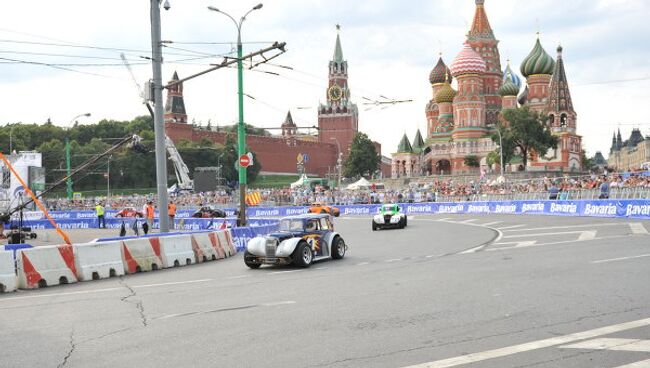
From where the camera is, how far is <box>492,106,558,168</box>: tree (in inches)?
3238

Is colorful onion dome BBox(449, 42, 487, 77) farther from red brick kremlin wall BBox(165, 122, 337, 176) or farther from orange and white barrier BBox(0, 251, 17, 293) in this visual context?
orange and white barrier BBox(0, 251, 17, 293)

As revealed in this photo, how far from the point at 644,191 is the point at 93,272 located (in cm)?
2645

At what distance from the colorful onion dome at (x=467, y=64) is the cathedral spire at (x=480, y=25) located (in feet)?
31.3

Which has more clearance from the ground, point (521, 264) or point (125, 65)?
point (125, 65)

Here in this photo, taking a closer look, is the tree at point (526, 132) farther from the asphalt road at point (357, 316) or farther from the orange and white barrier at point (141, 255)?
the orange and white barrier at point (141, 255)

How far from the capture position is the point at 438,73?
120 metres

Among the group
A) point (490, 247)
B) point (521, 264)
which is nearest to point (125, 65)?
point (490, 247)

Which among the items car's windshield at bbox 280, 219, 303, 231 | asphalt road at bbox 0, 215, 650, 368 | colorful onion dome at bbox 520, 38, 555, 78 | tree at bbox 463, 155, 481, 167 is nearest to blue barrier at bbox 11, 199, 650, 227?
car's windshield at bbox 280, 219, 303, 231

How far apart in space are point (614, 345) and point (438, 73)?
117541mm

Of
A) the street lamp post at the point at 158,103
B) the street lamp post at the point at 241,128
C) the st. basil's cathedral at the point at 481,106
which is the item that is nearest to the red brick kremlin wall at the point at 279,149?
the st. basil's cathedral at the point at 481,106

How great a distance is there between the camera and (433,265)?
45.9 ft

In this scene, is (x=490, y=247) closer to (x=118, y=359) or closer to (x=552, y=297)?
(x=552, y=297)

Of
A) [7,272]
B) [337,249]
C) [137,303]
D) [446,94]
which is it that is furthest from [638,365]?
[446,94]

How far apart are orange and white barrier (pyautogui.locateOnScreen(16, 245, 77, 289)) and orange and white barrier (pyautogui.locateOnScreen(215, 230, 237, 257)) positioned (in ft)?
19.3
